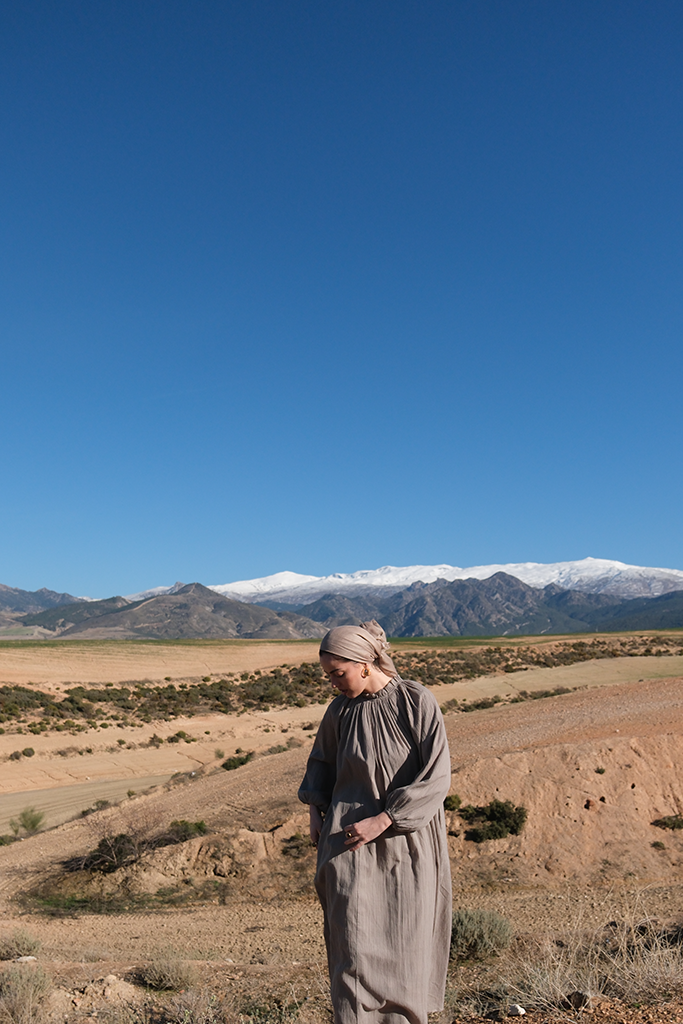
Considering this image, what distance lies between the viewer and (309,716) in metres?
33.2

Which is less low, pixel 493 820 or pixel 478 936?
pixel 478 936

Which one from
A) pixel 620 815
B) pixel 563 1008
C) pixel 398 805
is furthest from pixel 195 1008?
pixel 620 815

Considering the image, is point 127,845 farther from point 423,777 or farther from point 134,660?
point 134,660

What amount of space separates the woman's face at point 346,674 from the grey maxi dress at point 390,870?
10cm

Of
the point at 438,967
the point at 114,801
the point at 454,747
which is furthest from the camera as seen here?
the point at 114,801

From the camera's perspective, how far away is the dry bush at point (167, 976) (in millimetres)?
5699

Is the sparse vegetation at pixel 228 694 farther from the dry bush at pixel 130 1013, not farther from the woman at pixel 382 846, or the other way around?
the woman at pixel 382 846

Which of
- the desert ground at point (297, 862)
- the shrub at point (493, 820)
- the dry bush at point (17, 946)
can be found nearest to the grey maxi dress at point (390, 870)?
the desert ground at point (297, 862)

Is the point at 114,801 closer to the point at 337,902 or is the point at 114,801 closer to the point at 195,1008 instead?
the point at 195,1008

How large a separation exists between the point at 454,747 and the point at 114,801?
9.23 metres

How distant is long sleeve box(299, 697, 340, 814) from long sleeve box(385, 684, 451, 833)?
0.42m

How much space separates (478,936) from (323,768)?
182 inches

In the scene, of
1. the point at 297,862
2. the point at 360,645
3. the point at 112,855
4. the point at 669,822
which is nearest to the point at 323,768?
the point at 360,645

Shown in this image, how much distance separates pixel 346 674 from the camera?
3.33 m
